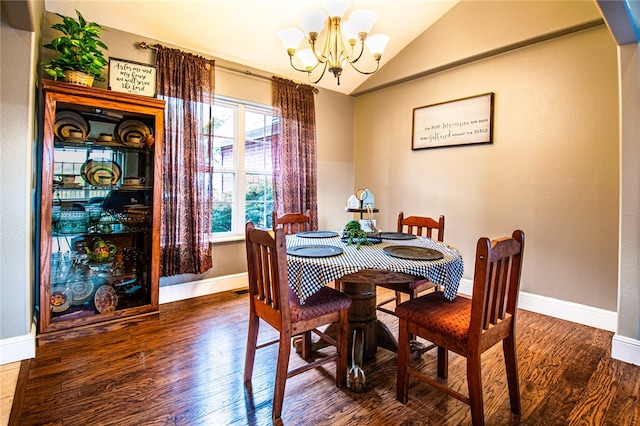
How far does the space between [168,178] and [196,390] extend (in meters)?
1.94

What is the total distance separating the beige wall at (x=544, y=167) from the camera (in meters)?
2.63

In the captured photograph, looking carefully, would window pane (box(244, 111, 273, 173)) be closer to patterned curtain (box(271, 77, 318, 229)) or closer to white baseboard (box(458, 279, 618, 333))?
patterned curtain (box(271, 77, 318, 229))

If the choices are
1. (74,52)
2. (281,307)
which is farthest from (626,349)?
(74,52)

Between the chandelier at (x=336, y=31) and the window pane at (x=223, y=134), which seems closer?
the chandelier at (x=336, y=31)

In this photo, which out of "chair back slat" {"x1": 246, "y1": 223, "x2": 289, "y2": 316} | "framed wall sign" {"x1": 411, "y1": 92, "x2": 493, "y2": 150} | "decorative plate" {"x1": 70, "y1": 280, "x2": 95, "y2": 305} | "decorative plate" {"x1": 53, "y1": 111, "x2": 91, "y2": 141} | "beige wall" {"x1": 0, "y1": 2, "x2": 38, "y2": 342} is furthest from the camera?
"framed wall sign" {"x1": 411, "y1": 92, "x2": 493, "y2": 150}

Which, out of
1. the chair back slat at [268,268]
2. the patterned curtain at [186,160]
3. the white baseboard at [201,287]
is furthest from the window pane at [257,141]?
the chair back slat at [268,268]

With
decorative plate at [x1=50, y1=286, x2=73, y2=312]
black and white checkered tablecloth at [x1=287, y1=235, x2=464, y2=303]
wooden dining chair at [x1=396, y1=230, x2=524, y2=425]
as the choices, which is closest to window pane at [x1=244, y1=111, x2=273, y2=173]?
decorative plate at [x1=50, y1=286, x2=73, y2=312]

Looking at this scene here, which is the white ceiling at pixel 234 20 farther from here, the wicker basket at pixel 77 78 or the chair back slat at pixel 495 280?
the chair back slat at pixel 495 280

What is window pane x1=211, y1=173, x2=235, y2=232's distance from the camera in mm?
3559

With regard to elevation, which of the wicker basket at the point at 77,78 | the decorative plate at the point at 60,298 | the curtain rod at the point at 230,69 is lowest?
the decorative plate at the point at 60,298

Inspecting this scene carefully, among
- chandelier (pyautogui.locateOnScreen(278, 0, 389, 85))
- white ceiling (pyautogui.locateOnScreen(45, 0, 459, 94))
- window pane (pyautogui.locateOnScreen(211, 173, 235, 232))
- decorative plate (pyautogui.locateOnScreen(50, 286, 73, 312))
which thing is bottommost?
decorative plate (pyautogui.locateOnScreen(50, 286, 73, 312))

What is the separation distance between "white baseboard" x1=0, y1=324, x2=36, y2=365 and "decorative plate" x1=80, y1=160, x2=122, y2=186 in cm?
118

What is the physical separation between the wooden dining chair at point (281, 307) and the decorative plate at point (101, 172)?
5.48 feet

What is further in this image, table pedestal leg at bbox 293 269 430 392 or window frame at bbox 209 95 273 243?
window frame at bbox 209 95 273 243
